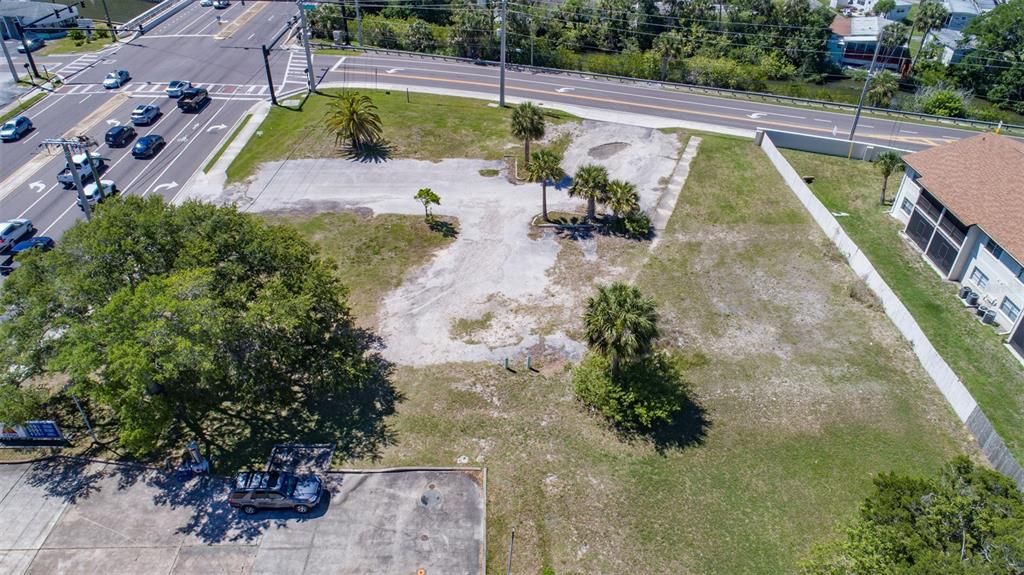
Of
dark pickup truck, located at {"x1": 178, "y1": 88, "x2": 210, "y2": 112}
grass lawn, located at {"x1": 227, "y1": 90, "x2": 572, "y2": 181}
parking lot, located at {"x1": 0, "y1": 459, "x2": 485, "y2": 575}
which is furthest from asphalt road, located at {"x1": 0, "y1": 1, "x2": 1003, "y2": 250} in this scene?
parking lot, located at {"x1": 0, "y1": 459, "x2": 485, "y2": 575}

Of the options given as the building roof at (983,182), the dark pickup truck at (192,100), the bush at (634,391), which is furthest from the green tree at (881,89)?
the dark pickup truck at (192,100)

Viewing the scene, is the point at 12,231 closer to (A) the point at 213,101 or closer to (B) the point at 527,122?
(A) the point at 213,101

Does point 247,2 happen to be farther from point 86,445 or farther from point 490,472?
point 490,472

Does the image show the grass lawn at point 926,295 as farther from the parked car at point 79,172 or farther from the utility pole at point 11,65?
the utility pole at point 11,65

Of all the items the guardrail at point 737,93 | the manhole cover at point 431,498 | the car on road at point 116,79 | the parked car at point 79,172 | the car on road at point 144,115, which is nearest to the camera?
the manhole cover at point 431,498

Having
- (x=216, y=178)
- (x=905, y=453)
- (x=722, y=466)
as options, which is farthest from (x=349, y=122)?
(x=905, y=453)
